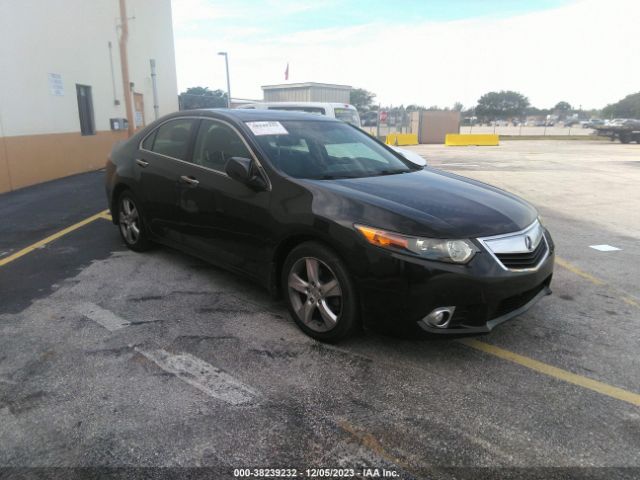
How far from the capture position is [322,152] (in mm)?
4035

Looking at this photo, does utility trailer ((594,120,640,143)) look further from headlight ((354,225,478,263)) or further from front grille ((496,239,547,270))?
headlight ((354,225,478,263))

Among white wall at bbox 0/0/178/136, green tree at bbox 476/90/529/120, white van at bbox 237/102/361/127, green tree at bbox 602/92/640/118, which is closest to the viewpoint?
white wall at bbox 0/0/178/136

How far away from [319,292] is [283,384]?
673mm

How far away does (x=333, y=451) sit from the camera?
7.73ft

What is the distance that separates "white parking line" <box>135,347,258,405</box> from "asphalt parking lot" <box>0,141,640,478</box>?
0.01m

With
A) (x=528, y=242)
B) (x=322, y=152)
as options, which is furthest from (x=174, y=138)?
(x=528, y=242)

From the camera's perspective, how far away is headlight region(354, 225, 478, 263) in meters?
2.87

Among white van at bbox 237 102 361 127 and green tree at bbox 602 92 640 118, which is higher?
green tree at bbox 602 92 640 118

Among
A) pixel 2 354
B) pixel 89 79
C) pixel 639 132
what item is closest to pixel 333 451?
pixel 2 354

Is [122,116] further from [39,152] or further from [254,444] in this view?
[254,444]

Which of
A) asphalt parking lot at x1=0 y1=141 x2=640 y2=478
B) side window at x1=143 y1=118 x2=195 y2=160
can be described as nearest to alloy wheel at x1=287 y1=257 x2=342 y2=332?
asphalt parking lot at x1=0 y1=141 x2=640 y2=478

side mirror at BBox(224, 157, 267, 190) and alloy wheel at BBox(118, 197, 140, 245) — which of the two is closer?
side mirror at BBox(224, 157, 267, 190)

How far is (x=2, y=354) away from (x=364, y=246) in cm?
246

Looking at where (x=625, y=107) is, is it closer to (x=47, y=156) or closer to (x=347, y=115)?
(x=347, y=115)
